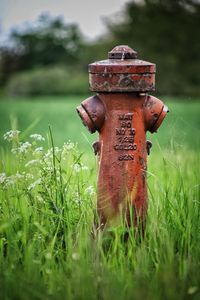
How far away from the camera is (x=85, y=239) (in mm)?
2840

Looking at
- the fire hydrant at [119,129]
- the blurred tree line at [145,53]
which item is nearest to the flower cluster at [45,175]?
the fire hydrant at [119,129]

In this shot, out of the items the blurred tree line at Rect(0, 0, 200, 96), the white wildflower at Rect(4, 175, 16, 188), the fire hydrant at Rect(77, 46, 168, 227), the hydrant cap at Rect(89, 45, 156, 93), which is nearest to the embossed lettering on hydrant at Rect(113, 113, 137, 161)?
the fire hydrant at Rect(77, 46, 168, 227)

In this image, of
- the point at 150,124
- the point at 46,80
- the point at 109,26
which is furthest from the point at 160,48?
the point at 150,124

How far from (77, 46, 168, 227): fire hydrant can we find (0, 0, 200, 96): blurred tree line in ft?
76.9

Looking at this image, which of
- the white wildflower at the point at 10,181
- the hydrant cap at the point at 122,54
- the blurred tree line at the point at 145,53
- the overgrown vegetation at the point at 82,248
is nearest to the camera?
the overgrown vegetation at the point at 82,248

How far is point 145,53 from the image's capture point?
104ft

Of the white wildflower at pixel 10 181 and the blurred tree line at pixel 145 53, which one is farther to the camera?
the blurred tree line at pixel 145 53

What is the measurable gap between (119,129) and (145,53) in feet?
95.2

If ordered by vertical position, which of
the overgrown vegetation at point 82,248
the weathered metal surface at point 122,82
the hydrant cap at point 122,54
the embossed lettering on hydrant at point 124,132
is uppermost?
the hydrant cap at point 122,54

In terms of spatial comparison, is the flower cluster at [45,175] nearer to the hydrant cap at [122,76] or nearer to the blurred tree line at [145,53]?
the hydrant cap at [122,76]

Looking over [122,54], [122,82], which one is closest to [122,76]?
[122,82]

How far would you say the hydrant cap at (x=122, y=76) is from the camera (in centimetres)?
324

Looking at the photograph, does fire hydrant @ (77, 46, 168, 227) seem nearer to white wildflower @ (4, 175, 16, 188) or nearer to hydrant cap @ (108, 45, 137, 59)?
hydrant cap @ (108, 45, 137, 59)

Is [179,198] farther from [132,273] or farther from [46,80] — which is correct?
[46,80]
